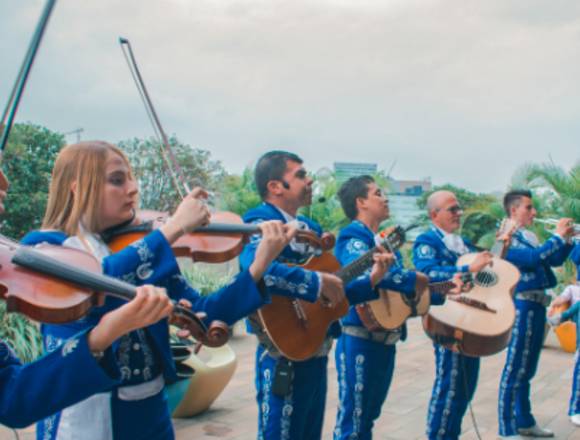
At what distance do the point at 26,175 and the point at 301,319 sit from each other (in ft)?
29.1

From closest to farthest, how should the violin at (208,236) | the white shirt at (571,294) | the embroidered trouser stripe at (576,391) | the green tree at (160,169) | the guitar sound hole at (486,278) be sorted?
the violin at (208,236) → the guitar sound hole at (486,278) → the embroidered trouser stripe at (576,391) → the white shirt at (571,294) → the green tree at (160,169)

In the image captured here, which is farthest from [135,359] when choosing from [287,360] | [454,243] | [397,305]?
[454,243]

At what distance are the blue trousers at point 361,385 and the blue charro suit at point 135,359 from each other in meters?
1.82

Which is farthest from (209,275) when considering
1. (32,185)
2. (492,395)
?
(492,395)

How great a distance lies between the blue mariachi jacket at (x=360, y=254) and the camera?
3.51 metres

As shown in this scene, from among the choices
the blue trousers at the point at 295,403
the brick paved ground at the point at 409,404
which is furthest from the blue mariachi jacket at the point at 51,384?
the brick paved ground at the point at 409,404

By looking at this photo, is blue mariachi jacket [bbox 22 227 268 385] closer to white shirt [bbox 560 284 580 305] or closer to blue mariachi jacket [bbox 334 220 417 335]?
blue mariachi jacket [bbox 334 220 417 335]

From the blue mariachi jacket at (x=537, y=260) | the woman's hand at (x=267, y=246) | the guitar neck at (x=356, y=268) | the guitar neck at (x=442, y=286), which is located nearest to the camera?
the woman's hand at (x=267, y=246)

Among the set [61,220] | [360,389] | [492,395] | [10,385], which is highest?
[61,220]

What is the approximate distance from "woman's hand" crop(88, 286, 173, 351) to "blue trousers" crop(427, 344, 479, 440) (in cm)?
313

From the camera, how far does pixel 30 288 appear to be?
134 centimetres

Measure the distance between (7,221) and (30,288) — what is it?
9999mm

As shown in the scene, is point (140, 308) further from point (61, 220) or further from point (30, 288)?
point (61, 220)

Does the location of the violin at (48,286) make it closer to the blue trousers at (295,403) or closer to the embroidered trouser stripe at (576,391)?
the blue trousers at (295,403)
